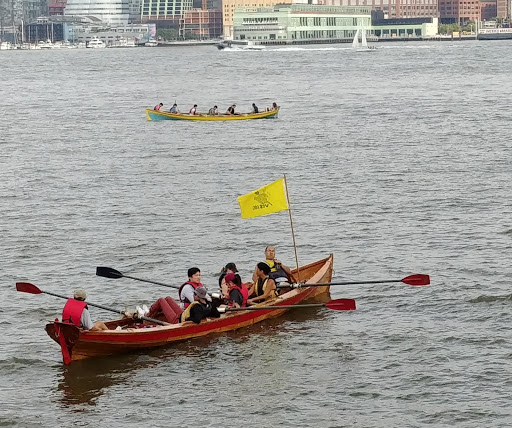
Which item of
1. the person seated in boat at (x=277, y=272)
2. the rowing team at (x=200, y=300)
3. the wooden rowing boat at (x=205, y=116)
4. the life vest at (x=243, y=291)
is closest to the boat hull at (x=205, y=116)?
the wooden rowing boat at (x=205, y=116)

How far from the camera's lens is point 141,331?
21.2 metres

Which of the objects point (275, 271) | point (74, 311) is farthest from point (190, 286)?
point (74, 311)

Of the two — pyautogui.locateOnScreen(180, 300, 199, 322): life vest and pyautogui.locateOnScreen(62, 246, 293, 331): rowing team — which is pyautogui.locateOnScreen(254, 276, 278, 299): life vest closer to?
pyautogui.locateOnScreen(62, 246, 293, 331): rowing team

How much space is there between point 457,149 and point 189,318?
3240 cm

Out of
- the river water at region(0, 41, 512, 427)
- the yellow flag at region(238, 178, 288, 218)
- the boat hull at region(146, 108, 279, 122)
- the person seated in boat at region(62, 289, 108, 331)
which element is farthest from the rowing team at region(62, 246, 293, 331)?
the boat hull at region(146, 108, 279, 122)

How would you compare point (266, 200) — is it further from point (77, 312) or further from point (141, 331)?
point (77, 312)

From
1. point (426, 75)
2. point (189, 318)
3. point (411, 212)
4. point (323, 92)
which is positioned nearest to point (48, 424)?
point (189, 318)

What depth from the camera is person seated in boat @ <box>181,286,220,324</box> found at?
21.9 m

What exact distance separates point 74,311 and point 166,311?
240 cm

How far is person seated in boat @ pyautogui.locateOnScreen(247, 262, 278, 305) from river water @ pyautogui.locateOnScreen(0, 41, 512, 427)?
23.1 inches

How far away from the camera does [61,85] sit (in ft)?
396

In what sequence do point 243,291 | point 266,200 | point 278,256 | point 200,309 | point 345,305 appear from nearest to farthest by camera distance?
point 200,309 → point 345,305 → point 243,291 → point 266,200 → point 278,256

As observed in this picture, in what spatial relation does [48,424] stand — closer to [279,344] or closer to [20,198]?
[279,344]

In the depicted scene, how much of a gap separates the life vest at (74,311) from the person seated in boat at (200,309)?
2.39 metres
